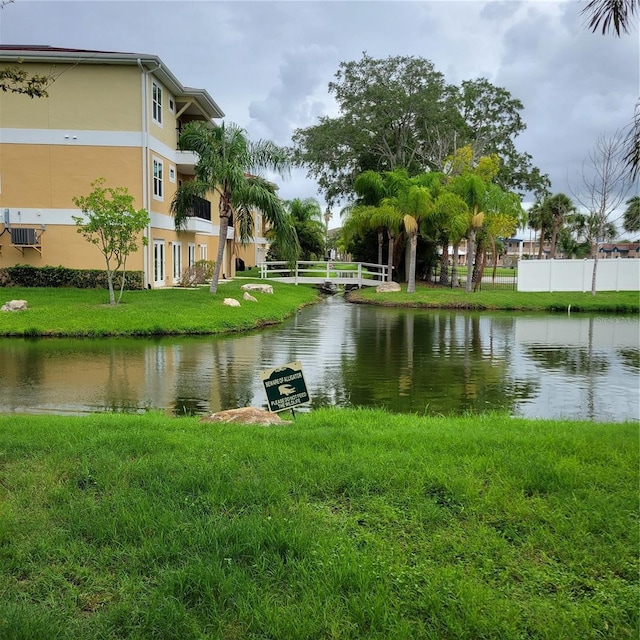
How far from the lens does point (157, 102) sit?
2741cm

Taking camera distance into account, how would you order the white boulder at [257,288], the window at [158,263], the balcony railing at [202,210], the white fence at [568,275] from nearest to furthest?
the window at [158,263], the white boulder at [257,288], the balcony railing at [202,210], the white fence at [568,275]

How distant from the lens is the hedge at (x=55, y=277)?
83.4 ft

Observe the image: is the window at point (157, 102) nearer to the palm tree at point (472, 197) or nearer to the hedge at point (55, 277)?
the hedge at point (55, 277)

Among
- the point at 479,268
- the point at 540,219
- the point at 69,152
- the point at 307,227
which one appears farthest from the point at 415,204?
the point at 540,219

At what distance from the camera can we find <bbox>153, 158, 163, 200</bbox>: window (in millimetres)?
27250

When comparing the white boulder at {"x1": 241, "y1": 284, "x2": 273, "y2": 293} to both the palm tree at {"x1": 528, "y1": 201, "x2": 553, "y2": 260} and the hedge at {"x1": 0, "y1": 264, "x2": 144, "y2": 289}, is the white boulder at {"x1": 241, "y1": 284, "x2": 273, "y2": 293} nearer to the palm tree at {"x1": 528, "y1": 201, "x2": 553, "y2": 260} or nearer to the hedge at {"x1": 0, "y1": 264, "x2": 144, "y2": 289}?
the hedge at {"x1": 0, "y1": 264, "x2": 144, "y2": 289}

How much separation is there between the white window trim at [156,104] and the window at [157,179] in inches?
68.1

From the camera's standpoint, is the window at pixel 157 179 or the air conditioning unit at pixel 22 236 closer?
the air conditioning unit at pixel 22 236

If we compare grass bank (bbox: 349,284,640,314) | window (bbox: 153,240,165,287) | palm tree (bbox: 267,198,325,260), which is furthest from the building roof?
palm tree (bbox: 267,198,325,260)

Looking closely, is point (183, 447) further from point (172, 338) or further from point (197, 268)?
point (197, 268)

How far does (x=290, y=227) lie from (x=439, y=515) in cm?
2235

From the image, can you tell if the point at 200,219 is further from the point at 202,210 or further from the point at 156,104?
the point at 156,104

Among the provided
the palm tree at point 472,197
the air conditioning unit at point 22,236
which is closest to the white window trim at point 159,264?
the air conditioning unit at point 22,236

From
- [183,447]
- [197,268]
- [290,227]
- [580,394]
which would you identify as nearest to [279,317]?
[290,227]
